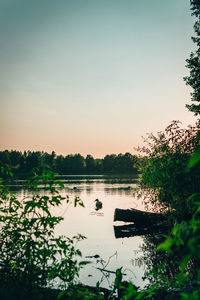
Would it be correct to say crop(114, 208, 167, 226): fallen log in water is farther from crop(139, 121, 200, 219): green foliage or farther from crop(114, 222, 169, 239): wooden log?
crop(139, 121, 200, 219): green foliage

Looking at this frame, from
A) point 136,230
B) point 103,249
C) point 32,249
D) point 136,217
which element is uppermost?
point 32,249

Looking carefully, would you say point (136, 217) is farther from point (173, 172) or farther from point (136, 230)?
point (173, 172)

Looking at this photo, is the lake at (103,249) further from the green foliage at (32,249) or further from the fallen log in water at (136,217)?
the fallen log in water at (136,217)

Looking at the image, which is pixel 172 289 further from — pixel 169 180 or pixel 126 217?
pixel 126 217

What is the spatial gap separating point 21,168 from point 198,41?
166036mm

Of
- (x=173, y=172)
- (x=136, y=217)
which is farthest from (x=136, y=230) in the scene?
(x=173, y=172)

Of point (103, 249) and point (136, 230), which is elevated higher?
point (103, 249)

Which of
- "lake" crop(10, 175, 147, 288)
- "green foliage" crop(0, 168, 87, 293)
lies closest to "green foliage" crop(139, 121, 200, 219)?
"lake" crop(10, 175, 147, 288)

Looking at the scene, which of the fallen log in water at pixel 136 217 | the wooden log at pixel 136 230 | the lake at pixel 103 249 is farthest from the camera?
the fallen log in water at pixel 136 217

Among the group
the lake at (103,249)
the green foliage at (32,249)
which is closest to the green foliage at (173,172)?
the lake at (103,249)

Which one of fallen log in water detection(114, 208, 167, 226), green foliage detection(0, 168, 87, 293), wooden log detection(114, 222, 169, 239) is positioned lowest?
wooden log detection(114, 222, 169, 239)

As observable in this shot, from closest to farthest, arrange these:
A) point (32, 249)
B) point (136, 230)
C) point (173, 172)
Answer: point (32, 249), point (173, 172), point (136, 230)

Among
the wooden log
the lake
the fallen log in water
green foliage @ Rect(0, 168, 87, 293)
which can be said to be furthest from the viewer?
the fallen log in water

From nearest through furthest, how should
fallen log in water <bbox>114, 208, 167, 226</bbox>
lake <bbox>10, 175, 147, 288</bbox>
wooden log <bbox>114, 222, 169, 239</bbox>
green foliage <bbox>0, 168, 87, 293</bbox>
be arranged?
green foliage <bbox>0, 168, 87, 293</bbox>, lake <bbox>10, 175, 147, 288</bbox>, wooden log <bbox>114, 222, 169, 239</bbox>, fallen log in water <bbox>114, 208, 167, 226</bbox>
